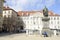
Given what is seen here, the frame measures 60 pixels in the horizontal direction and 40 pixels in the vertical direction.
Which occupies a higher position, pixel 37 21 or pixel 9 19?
pixel 9 19

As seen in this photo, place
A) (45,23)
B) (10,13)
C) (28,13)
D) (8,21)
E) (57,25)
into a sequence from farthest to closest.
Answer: (28,13) → (57,25) → (10,13) → (8,21) → (45,23)

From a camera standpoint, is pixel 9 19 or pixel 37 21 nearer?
pixel 9 19

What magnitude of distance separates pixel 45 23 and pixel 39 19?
188 ft

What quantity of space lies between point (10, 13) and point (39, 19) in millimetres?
17887

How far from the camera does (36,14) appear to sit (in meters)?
91.3

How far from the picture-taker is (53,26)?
3423 inches

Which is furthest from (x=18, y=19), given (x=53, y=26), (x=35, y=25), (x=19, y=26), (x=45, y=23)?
(x=45, y=23)

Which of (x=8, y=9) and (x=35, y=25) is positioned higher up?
(x=8, y=9)

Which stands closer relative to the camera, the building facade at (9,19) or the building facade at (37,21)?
the building facade at (9,19)

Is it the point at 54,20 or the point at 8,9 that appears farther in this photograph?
the point at 54,20

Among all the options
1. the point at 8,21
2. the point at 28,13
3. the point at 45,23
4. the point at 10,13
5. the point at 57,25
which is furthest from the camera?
the point at 28,13

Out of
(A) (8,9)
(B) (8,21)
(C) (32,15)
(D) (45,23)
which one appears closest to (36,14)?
(C) (32,15)

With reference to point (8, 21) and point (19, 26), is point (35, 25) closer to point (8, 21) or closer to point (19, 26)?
point (19, 26)

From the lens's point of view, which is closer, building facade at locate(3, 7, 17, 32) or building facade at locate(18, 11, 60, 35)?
building facade at locate(3, 7, 17, 32)
